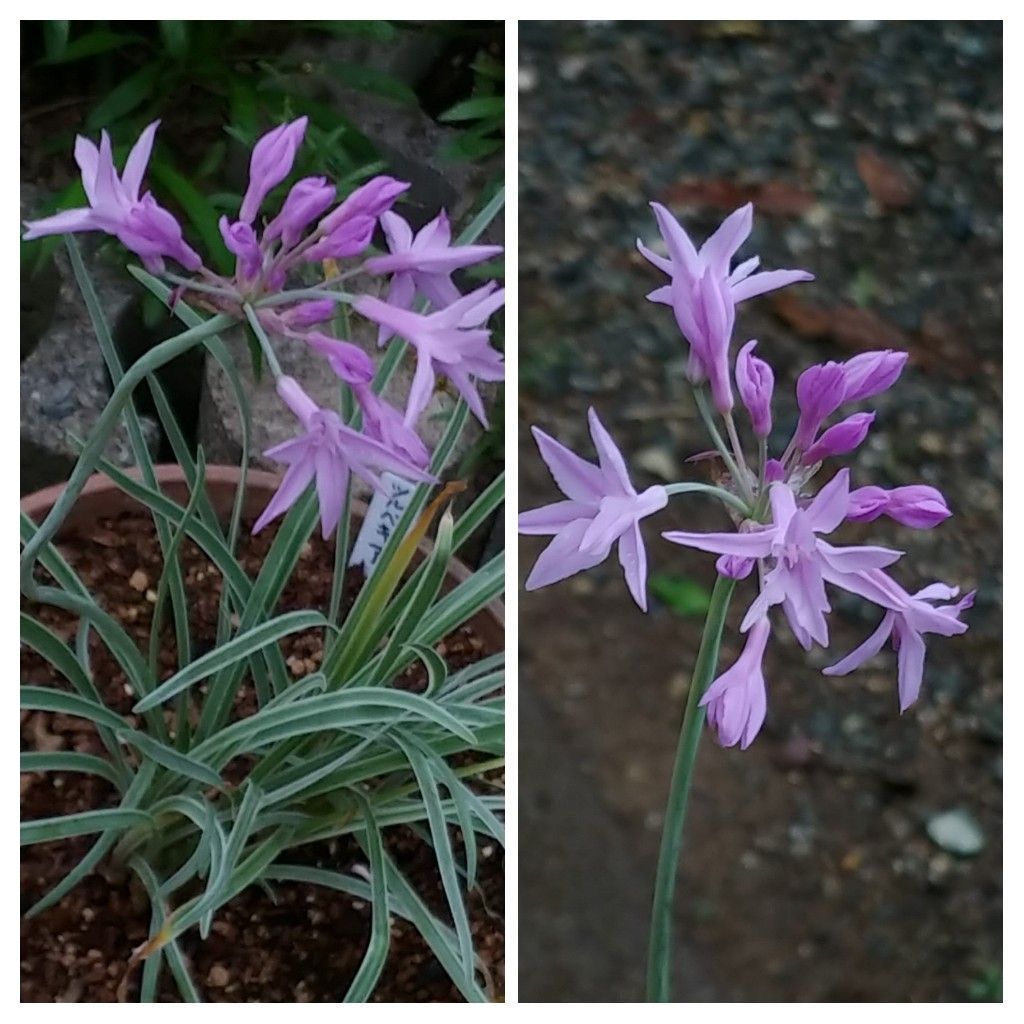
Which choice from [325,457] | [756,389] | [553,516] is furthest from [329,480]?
[756,389]

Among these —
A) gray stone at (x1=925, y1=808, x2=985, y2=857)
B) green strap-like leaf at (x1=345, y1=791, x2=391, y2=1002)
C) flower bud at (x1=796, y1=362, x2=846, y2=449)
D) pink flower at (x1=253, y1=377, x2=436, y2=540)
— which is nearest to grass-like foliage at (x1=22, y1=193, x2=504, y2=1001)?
green strap-like leaf at (x1=345, y1=791, x2=391, y2=1002)

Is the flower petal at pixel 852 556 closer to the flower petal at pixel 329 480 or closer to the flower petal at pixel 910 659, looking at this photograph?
the flower petal at pixel 910 659

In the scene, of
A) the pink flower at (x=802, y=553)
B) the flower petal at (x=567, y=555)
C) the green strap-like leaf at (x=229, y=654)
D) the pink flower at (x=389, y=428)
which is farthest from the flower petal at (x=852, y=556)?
the green strap-like leaf at (x=229, y=654)

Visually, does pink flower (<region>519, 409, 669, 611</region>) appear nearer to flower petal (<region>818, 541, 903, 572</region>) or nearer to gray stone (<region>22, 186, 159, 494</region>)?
flower petal (<region>818, 541, 903, 572</region>)

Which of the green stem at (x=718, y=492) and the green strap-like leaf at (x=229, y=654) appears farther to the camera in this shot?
the green strap-like leaf at (x=229, y=654)
